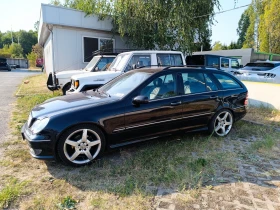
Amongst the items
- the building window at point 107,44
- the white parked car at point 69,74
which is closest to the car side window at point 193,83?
the white parked car at point 69,74

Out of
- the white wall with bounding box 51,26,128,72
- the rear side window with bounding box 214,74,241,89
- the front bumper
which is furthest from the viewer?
the white wall with bounding box 51,26,128,72

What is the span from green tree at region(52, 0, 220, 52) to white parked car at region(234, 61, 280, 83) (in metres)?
3.29

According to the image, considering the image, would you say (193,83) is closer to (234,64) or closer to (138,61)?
(138,61)

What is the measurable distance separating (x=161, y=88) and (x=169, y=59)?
3.84m

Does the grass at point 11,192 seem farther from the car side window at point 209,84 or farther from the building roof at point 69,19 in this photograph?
the building roof at point 69,19

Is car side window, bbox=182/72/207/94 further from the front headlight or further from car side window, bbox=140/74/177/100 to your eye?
the front headlight

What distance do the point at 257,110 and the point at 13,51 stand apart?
65.9 m

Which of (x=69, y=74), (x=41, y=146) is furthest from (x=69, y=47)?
(x=41, y=146)

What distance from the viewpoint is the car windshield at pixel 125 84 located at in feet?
13.0

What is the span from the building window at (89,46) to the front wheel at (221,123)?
9676 mm

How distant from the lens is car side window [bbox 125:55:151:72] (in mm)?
7077

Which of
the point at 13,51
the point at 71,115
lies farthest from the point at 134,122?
the point at 13,51

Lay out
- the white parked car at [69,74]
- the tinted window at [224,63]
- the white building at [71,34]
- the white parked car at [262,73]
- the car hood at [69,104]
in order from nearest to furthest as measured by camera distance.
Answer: the car hood at [69,104], the white parked car at [69,74], the white parked car at [262,73], the white building at [71,34], the tinted window at [224,63]

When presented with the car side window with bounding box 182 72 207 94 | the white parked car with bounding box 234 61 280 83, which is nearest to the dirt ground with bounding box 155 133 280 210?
the car side window with bounding box 182 72 207 94
